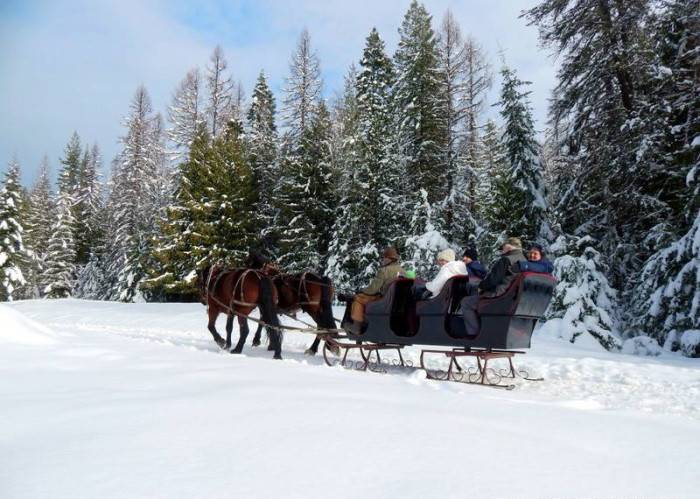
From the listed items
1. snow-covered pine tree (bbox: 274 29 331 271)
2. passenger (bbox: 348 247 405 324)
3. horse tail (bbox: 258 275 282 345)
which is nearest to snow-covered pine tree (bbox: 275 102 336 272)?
snow-covered pine tree (bbox: 274 29 331 271)

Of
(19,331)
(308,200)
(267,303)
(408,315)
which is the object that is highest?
(308,200)

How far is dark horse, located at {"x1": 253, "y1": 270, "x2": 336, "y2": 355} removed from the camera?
33.0 ft

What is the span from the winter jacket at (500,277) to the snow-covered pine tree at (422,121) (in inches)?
670

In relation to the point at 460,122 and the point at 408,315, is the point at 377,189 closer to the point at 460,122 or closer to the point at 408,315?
the point at 460,122

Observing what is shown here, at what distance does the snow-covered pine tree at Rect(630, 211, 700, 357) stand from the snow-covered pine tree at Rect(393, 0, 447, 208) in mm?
12060

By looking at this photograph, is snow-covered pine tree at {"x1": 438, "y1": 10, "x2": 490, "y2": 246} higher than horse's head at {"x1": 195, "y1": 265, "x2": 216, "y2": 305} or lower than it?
higher

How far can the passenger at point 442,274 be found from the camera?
7570mm

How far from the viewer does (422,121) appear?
79.8 feet

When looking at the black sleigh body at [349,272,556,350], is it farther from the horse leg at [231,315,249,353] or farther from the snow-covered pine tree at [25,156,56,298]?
the snow-covered pine tree at [25,156,56,298]

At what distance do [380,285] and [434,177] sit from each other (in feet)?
54.5

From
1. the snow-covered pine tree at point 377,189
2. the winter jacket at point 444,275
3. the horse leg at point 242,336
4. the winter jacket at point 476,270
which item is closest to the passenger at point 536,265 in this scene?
the winter jacket at point 476,270

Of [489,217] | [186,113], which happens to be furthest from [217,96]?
[489,217]

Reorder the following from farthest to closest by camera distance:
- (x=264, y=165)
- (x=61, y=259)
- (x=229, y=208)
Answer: (x=61, y=259)
(x=264, y=165)
(x=229, y=208)

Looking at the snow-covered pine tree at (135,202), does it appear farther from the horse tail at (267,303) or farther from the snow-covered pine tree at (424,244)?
the horse tail at (267,303)
